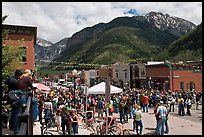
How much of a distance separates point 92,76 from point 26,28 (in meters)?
50.6

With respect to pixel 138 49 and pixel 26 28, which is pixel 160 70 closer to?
pixel 26 28

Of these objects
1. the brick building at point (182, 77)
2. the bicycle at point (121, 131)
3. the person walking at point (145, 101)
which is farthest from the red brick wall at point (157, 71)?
the bicycle at point (121, 131)

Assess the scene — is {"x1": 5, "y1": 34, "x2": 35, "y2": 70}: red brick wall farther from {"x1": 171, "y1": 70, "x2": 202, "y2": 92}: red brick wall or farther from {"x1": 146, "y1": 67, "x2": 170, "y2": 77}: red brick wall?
{"x1": 171, "y1": 70, "x2": 202, "y2": 92}: red brick wall

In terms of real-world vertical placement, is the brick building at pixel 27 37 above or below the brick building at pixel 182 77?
above

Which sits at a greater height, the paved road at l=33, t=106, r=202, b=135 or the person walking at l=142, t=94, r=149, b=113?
the person walking at l=142, t=94, r=149, b=113

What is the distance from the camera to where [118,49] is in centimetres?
16738

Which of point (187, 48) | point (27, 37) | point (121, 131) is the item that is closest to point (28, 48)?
point (27, 37)

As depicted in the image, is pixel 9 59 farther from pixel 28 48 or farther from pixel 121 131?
pixel 28 48

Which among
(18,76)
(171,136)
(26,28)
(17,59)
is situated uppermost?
(26,28)

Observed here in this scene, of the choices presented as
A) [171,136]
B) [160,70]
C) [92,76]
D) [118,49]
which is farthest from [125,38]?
[171,136]

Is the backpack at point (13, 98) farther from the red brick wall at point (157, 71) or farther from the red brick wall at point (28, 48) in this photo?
the red brick wall at point (157, 71)

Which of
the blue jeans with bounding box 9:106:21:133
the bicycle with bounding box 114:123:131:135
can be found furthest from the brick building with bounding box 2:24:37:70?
the blue jeans with bounding box 9:106:21:133

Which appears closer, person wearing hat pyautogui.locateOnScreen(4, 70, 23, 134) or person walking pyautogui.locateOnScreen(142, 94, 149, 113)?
person wearing hat pyautogui.locateOnScreen(4, 70, 23, 134)

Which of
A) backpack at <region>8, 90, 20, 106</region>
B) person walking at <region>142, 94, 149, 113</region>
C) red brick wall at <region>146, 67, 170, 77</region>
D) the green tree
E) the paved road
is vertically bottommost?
the paved road
